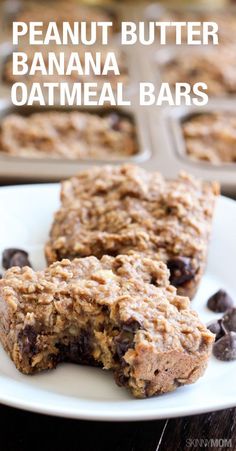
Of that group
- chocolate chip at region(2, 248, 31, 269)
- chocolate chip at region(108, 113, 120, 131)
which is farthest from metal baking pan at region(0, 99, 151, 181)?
chocolate chip at region(2, 248, 31, 269)

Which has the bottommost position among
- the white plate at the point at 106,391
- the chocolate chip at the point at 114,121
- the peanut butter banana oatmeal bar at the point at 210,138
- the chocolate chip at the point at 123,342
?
the white plate at the point at 106,391

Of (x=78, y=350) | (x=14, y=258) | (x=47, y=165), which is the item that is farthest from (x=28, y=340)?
(x=47, y=165)

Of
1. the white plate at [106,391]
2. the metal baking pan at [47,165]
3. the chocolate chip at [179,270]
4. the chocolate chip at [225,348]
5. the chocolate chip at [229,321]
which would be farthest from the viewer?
the metal baking pan at [47,165]

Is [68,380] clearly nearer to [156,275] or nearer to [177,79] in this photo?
[156,275]

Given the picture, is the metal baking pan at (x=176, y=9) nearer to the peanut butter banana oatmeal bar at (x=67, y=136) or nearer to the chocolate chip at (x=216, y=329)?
the peanut butter banana oatmeal bar at (x=67, y=136)

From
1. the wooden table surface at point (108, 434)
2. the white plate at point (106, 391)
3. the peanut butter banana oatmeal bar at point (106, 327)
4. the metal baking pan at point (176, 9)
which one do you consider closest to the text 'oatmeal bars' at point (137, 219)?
the white plate at point (106, 391)

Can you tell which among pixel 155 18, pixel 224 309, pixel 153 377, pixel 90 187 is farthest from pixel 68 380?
pixel 155 18

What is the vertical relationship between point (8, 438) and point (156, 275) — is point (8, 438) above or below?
below
